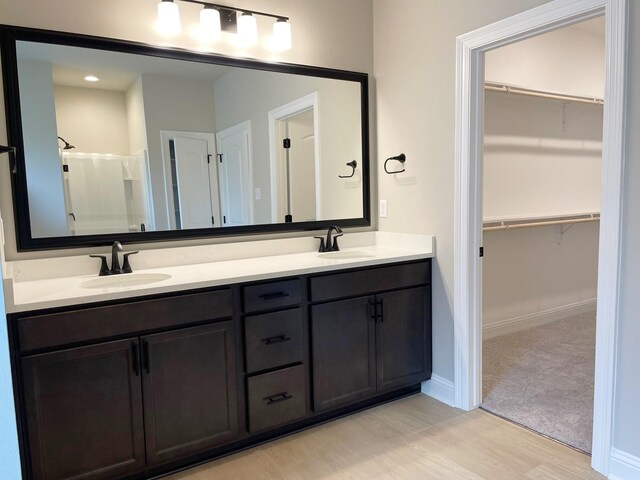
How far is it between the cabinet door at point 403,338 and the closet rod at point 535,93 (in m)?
1.63

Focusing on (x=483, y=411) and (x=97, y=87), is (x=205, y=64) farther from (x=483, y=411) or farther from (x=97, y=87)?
(x=483, y=411)

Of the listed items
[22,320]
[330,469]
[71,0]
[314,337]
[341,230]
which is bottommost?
[330,469]

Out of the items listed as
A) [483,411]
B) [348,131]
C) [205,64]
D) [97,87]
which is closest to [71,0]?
[97,87]

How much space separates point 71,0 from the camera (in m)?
2.01

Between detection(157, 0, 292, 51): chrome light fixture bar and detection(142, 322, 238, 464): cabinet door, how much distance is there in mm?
1510

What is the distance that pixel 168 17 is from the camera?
215 centimetres

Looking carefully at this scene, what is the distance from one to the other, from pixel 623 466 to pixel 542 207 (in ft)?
7.77

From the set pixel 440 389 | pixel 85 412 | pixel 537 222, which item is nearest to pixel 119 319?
pixel 85 412

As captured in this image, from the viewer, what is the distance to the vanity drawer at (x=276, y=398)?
2.07 meters

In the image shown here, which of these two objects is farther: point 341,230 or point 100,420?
point 341,230

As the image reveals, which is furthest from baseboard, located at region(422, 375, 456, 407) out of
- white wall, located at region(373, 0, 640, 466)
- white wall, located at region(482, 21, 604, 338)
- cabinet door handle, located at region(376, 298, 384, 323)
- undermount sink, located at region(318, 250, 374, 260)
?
white wall, located at region(482, 21, 604, 338)

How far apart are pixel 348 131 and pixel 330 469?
1.98 meters

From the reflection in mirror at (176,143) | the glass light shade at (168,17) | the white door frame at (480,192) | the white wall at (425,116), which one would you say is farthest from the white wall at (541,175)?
the glass light shade at (168,17)

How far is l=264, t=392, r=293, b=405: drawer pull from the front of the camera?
2109mm
